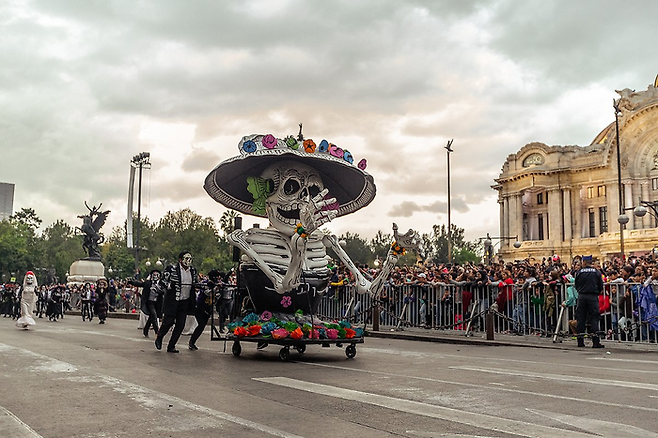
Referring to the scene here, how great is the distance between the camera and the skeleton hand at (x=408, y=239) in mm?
10828

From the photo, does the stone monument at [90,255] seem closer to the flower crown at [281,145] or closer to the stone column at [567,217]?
the flower crown at [281,145]

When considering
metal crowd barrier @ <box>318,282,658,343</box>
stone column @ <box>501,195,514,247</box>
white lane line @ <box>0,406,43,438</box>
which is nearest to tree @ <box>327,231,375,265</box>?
stone column @ <box>501,195,514,247</box>

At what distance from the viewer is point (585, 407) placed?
618cm

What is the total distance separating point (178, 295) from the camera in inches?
472

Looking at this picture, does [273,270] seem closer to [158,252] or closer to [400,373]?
[400,373]

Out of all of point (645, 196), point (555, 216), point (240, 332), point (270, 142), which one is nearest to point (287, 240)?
point (270, 142)

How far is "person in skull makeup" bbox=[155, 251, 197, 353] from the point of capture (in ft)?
39.3

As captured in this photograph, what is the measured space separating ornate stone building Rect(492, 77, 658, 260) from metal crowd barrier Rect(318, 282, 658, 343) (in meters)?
43.2

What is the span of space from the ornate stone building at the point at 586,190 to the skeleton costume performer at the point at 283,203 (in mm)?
50833

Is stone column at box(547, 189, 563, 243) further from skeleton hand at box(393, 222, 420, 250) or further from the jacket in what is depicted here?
the jacket

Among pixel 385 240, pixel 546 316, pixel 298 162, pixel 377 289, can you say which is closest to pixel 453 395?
pixel 377 289

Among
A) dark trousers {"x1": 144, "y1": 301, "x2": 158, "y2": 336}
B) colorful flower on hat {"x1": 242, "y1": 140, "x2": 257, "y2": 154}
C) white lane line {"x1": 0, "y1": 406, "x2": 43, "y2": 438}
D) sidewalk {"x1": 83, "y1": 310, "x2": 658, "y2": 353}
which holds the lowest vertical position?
white lane line {"x1": 0, "y1": 406, "x2": 43, "y2": 438}

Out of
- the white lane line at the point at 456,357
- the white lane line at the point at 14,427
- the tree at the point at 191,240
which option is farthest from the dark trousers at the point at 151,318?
the tree at the point at 191,240

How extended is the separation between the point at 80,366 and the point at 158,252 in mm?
71151
